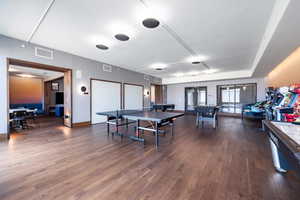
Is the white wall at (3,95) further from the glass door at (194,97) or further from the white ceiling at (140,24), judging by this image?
the glass door at (194,97)

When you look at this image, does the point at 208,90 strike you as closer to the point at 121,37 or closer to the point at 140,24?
the point at 121,37

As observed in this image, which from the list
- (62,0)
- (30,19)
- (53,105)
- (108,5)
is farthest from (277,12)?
(53,105)

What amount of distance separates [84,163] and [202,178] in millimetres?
1984

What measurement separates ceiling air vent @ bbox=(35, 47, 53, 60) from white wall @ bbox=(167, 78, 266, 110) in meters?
8.27

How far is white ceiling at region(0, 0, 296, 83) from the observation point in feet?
7.32

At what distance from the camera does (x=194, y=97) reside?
962cm

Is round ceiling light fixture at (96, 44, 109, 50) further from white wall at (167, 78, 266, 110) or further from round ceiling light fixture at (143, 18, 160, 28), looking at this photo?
white wall at (167, 78, 266, 110)

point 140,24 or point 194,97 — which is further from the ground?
point 140,24

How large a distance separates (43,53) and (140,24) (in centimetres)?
353

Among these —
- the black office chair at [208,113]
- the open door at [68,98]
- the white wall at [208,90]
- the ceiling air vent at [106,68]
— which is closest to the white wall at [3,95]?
the open door at [68,98]

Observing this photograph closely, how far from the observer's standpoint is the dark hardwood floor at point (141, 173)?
1.50 m

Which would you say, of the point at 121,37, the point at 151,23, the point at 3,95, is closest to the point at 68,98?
the point at 3,95

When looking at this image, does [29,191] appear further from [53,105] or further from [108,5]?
[53,105]

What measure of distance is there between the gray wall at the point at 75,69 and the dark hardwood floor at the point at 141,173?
6.79ft
